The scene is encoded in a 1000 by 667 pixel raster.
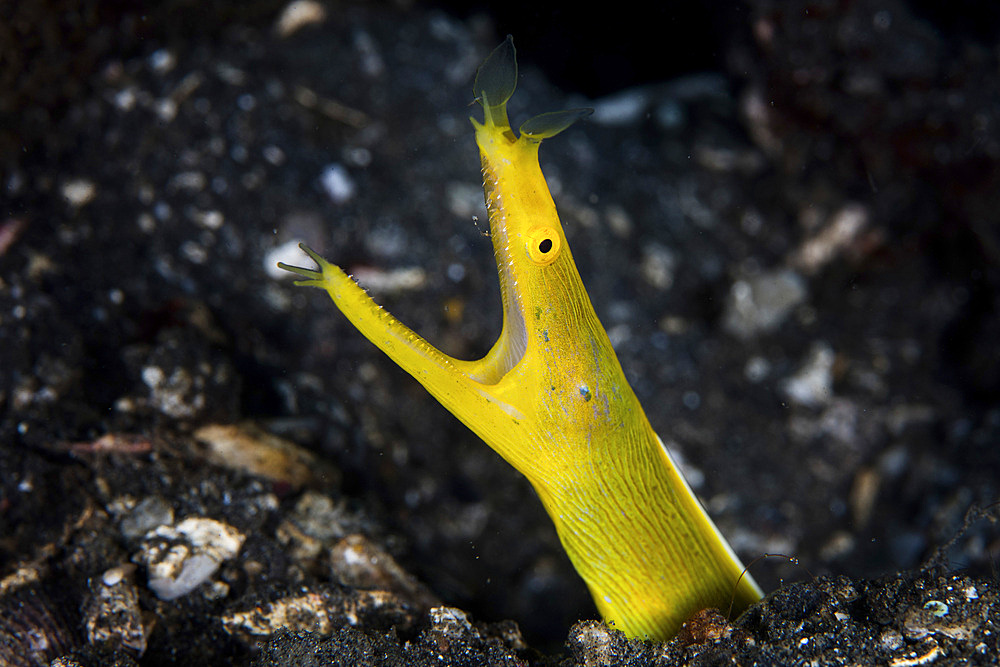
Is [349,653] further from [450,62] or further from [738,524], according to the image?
[450,62]

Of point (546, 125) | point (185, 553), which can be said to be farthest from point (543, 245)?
point (185, 553)

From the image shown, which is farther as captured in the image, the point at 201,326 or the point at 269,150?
the point at 269,150

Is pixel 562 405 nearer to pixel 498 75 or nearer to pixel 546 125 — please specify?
pixel 546 125

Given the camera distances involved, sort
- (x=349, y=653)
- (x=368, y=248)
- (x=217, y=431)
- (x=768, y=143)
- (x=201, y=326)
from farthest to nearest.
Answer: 1. (x=768, y=143)
2. (x=368, y=248)
3. (x=201, y=326)
4. (x=217, y=431)
5. (x=349, y=653)

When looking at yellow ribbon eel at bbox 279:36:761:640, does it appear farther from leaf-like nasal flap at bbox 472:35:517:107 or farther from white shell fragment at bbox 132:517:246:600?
white shell fragment at bbox 132:517:246:600

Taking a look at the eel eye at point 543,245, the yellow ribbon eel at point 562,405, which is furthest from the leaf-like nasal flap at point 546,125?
the eel eye at point 543,245

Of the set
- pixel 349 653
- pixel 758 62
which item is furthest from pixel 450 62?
pixel 349 653

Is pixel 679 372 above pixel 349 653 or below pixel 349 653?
above

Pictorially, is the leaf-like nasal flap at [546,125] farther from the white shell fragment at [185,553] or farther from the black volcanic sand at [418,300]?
the white shell fragment at [185,553]
